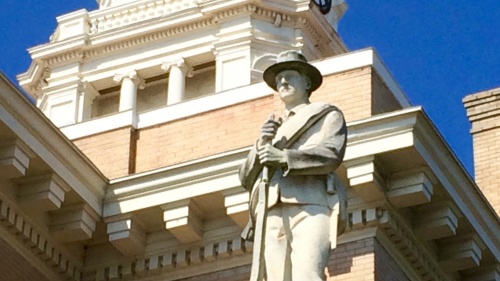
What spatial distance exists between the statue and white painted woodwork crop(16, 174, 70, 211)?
25.0 ft

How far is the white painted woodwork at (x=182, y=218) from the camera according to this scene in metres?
21.7

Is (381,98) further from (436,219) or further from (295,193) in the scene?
Answer: (295,193)

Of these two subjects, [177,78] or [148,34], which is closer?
[177,78]

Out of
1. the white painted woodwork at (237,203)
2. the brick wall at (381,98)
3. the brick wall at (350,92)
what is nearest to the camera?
the white painted woodwork at (237,203)

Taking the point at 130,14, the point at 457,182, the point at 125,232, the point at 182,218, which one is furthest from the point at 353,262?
the point at 130,14

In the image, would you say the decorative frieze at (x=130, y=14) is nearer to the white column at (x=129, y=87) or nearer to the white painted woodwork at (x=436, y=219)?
the white column at (x=129, y=87)

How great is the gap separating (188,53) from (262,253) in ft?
57.7

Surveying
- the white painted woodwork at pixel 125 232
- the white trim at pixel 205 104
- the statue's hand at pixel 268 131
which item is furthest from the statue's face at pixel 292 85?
the white trim at pixel 205 104

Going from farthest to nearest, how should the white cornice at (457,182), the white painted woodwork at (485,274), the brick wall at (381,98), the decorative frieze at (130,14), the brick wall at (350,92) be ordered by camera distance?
the decorative frieze at (130,14) → the white painted woodwork at (485,274) → the brick wall at (381,98) → the brick wall at (350,92) → the white cornice at (457,182)

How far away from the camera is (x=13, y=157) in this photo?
20.9 metres

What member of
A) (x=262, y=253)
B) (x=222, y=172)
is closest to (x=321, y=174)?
(x=262, y=253)

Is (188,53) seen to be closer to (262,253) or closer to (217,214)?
(217,214)

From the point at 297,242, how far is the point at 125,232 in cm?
866

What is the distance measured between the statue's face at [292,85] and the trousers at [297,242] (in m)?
1.12
